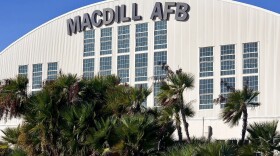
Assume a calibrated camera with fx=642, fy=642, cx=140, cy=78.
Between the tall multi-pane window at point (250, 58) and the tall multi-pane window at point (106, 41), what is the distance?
10496 millimetres

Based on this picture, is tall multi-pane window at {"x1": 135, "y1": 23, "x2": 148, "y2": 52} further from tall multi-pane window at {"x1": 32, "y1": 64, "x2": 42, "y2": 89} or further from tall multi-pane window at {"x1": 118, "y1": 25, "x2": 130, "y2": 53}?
tall multi-pane window at {"x1": 32, "y1": 64, "x2": 42, "y2": 89}

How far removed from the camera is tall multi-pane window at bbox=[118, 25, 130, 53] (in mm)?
46312

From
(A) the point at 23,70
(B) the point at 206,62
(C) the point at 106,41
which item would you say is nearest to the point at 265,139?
(B) the point at 206,62

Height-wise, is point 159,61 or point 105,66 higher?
point 159,61

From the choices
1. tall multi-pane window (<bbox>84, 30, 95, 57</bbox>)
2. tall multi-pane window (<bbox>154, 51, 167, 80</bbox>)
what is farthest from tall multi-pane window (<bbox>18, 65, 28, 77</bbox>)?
tall multi-pane window (<bbox>154, 51, 167, 80</bbox>)

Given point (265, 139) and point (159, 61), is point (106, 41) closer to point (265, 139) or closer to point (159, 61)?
point (159, 61)

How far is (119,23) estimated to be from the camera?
153 feet

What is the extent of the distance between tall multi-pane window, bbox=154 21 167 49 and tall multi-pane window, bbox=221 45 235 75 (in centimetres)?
443

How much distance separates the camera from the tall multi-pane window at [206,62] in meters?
42.8

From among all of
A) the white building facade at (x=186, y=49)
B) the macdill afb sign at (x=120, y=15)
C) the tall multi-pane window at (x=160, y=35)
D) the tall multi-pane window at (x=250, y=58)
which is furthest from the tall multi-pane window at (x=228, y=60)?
the tall multi-pane window at (x=160, y=35)

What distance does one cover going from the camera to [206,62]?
141 ft

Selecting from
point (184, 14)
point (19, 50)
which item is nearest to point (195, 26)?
point (184, 14)

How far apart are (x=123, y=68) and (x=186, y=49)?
5276 mm

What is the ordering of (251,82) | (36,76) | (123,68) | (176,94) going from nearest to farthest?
(176,94) → (251,82) → (123,68) → (36,76)
